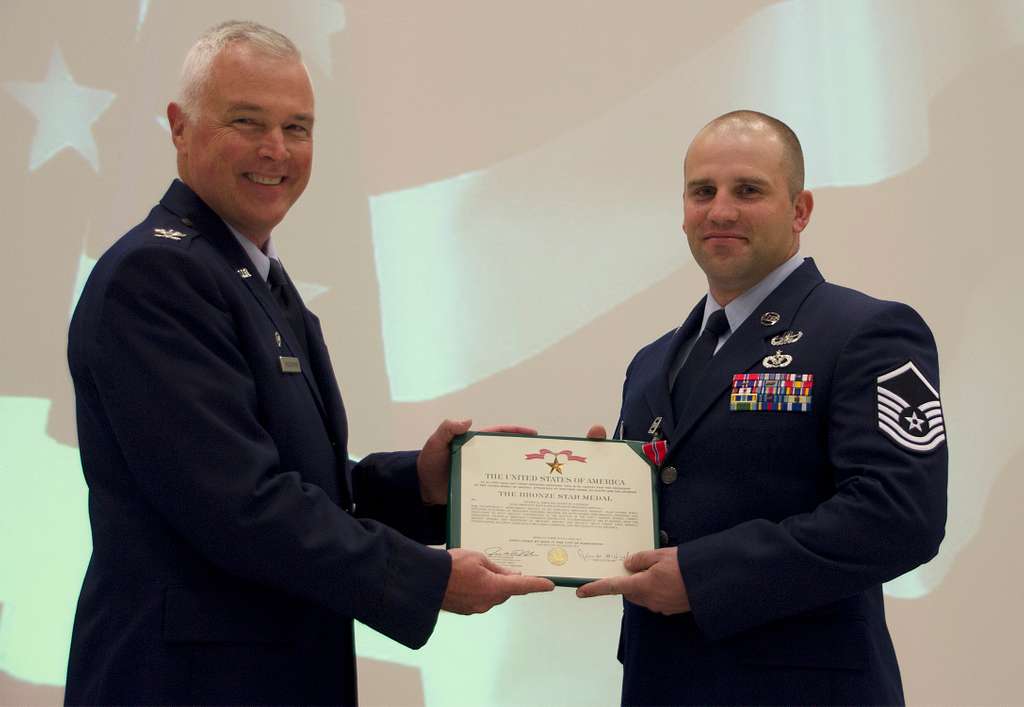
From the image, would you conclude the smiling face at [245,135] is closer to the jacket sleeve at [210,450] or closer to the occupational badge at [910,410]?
the jacket sleeve at [210,450]

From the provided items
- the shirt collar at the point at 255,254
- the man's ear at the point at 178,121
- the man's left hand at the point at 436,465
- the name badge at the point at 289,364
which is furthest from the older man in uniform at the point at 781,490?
→ the man's ear at the point at 178,121

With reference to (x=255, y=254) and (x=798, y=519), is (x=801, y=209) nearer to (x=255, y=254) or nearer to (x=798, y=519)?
(x=798, y=519)

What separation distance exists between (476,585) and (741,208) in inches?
41.5

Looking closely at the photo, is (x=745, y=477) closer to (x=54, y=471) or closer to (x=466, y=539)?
(x=466, y=539)

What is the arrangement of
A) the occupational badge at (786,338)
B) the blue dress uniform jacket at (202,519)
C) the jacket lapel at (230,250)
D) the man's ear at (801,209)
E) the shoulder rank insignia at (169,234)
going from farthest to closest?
the man's ear at (801,209) < the occupational badge at (786,338) < the jacket lapel at (230,250) < the shoulder rank insignia at (169,234) < the blue dress uniform jacket at (202,519)

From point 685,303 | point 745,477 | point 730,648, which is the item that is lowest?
point 730,648

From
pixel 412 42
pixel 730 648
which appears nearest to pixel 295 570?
pixel 730 648

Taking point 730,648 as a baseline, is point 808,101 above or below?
above

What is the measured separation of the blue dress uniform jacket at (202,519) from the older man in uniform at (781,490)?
1.79 ft

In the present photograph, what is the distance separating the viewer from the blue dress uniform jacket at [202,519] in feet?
6.48

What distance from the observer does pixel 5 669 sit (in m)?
3.74

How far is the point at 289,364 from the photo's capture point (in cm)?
221

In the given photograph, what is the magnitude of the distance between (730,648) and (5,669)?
2.71 metres
